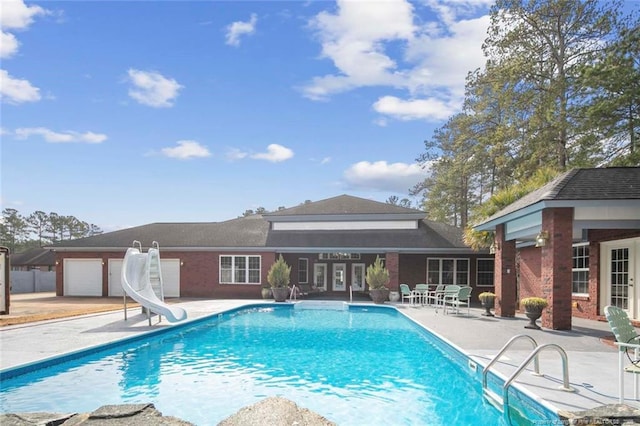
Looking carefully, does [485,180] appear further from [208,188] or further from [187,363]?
[187,363]

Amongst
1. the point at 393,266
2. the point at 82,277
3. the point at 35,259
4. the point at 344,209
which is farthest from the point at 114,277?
the point at 35,259

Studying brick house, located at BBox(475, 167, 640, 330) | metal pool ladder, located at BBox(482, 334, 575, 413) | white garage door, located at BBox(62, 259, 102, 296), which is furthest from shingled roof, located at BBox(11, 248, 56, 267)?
metal pool ladder, located at BBox(482, 334, 575, 413)

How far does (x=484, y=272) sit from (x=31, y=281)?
28191 mm

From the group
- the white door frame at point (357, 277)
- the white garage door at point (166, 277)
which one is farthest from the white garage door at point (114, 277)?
the white door frame at point (357, 277)

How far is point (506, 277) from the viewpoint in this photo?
15367mm

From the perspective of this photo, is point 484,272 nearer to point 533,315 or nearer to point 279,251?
point 279,251

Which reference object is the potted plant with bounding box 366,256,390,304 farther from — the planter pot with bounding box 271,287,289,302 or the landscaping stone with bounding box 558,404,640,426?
the landscaping stone with bounding box 558,404,640,426

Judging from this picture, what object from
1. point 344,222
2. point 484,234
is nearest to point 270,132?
point 344,222

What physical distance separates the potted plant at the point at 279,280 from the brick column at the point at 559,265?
12.7 meters

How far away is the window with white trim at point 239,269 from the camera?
2444cm

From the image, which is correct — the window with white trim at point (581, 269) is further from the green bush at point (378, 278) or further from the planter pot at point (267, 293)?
the planter pot at point (267, 293)

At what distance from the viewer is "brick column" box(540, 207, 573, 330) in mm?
11664

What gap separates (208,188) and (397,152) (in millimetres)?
13650

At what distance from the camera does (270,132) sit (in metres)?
25.7
